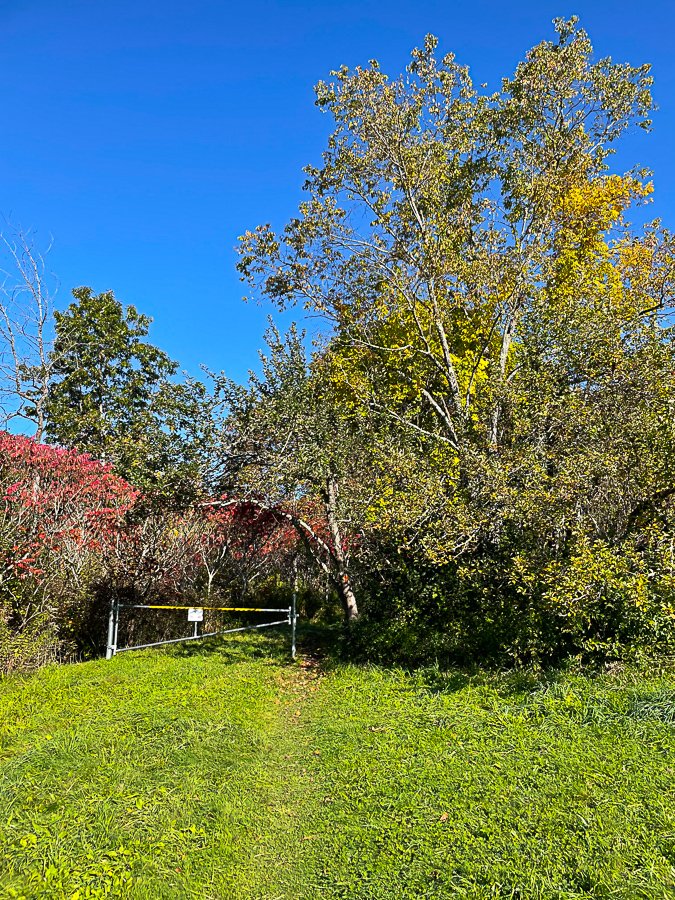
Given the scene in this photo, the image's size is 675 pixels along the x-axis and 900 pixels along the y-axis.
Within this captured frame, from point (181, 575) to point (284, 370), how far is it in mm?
5398

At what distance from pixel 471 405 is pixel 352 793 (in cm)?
629

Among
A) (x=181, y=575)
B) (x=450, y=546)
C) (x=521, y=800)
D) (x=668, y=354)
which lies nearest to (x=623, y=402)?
(x=668, y=354)

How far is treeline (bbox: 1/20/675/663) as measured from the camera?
235 inches

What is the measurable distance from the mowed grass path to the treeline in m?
1.25

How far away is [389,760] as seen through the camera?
14.9 ft

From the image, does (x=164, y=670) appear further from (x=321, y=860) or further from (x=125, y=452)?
(x=321, y=860)

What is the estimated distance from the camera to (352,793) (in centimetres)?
412

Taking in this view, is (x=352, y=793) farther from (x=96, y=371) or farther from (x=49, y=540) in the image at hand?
(x=96, y=371)

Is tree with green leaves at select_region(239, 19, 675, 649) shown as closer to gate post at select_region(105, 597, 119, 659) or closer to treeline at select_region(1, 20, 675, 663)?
treeline at select_region(1, 20, 675, 663)

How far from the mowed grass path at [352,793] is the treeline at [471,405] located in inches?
49.1

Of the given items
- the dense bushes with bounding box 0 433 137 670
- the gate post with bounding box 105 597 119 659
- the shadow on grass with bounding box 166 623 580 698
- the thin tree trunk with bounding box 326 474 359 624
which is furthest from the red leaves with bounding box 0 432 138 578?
the thin tree trunk with bounding box 326 474 359 624

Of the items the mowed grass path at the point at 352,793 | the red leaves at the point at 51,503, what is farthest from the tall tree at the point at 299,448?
the mowed grass path at the point at 352,793

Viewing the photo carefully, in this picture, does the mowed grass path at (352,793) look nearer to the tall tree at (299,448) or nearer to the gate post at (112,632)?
the gate post at (112,632)

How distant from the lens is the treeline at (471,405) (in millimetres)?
5961
